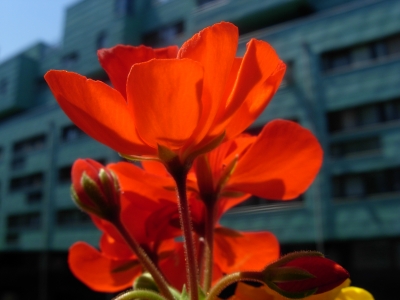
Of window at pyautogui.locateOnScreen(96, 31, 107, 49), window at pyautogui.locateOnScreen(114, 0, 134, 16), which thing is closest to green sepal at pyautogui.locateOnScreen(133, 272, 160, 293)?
window at pyautogui.locateOnScreen(114, 0, 134, 16)

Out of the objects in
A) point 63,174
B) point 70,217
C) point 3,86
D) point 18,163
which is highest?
point 3,86

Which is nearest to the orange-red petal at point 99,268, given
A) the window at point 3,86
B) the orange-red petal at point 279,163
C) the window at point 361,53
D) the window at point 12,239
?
the orange-red petal at point 279,163

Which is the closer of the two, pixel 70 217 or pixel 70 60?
pixel 70 217

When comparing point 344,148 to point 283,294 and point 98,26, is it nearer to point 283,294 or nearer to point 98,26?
point 98,26

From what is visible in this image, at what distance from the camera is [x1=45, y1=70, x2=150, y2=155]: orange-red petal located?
245 millimetres

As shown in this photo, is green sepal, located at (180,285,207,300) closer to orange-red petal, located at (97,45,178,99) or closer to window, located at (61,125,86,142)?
orange-red petal, located at (97,45,178,99)

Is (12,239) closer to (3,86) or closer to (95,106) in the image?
(3,86)

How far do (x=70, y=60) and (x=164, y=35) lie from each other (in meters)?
2.92

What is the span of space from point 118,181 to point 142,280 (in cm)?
7

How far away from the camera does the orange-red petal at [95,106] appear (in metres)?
0.24

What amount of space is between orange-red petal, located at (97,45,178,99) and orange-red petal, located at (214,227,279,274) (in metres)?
0.14

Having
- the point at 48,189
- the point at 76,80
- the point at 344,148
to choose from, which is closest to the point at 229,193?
the point at 76,80

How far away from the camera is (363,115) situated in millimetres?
8086

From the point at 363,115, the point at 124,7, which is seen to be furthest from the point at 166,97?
the point at 124,7
